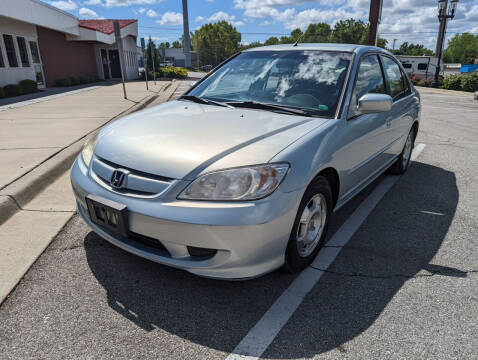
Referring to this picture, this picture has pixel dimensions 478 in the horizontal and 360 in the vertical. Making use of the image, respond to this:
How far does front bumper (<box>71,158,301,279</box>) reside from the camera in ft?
6.83

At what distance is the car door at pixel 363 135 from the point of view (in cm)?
304

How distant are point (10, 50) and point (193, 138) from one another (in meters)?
17.6

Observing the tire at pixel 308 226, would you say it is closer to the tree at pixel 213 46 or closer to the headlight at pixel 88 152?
the headlight at pixel 88 152

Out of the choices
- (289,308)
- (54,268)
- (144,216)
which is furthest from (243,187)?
(54,268)

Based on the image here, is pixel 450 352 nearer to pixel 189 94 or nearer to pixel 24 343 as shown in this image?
pixel 24 343

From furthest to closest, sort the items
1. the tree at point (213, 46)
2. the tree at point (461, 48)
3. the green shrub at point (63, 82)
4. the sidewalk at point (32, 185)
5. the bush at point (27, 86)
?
1. the tree at point (461, 48)
2. the tree at point (213, 46)
3. the green shrub at point (63, 82)
4. the bush at point (27, 86)
5. the sidewalk at point (32, 185)

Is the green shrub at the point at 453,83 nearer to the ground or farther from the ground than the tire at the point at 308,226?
nearer to the ground

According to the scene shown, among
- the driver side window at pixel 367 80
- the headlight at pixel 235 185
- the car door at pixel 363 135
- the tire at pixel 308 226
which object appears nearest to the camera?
the headlight at pixel 235 185

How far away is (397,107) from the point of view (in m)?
4.20

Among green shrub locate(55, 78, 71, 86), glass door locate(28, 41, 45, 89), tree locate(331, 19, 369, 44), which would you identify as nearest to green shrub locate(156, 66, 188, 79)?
green shrub locate(55, 78, 71, 86)

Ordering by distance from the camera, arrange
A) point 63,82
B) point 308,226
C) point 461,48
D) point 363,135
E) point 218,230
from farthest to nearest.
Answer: point 461,48 < point 63,82 < point 363,135 < point 308,226 < point 218,230

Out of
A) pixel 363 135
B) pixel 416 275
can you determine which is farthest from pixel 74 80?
pixel 416 275

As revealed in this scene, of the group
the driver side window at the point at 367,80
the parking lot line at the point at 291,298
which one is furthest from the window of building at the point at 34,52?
the parking lot line at the point at 291,298

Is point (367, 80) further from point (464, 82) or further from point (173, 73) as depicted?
point (173, 73)
